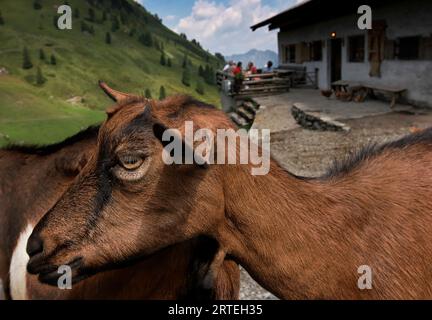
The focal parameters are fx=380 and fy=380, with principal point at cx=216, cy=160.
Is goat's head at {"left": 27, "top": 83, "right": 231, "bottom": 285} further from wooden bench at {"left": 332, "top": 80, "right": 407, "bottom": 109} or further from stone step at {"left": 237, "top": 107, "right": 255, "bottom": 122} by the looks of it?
stone step at {"left": 237, "top": 107, "right": 255, "bottom": 122}

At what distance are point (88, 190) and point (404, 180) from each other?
1699 millimetres

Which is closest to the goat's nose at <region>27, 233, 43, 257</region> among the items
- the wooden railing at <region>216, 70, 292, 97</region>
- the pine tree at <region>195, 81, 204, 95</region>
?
the wooden railing at <region>216, 70, 292, 97</region>

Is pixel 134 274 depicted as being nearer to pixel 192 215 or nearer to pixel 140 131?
pixel 192 215

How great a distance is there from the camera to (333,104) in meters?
16.6

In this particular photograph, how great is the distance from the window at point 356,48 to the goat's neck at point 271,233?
18416 mm

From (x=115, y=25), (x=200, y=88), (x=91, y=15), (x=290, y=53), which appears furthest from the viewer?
(x=115, y=25)

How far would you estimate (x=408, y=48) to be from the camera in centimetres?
1521

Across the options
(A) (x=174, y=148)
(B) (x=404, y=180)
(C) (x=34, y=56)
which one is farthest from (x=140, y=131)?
(C) (x=34, y=56)

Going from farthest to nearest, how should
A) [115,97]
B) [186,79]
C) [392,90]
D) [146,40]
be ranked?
[146,40], [186,79], [392,90], [115,97]

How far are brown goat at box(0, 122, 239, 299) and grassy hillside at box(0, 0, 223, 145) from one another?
28363 millimetres

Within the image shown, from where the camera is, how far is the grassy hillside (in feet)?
163

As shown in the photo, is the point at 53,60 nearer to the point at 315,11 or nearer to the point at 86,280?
the point at 315,11

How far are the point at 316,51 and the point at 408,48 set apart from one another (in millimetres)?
9007

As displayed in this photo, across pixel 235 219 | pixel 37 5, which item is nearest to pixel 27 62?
pixel 37 5
